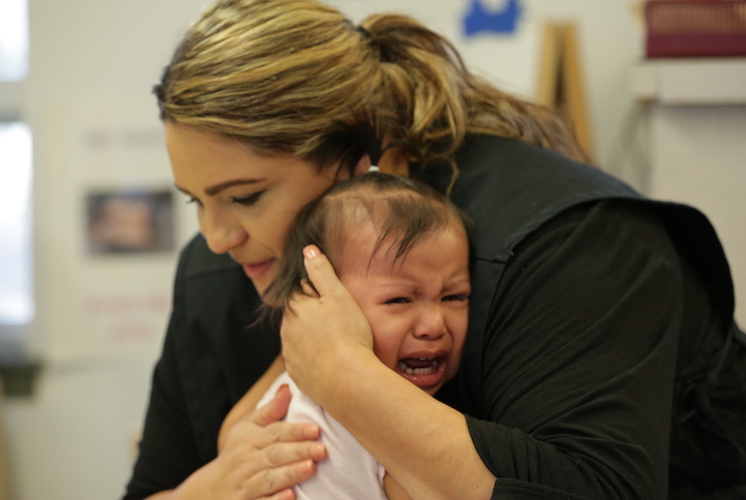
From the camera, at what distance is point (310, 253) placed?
1.13 meters

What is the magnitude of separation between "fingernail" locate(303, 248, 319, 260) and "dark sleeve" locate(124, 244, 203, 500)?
434 millimetres

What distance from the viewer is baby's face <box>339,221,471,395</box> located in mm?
1087

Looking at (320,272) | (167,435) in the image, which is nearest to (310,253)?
(320,272)

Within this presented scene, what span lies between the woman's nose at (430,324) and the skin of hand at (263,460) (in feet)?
0.66

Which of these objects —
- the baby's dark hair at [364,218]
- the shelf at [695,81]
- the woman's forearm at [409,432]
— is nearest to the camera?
the woman's forearm at [409,432]

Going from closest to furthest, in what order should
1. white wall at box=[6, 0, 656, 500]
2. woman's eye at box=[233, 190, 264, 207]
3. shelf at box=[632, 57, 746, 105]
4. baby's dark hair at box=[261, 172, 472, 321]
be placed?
baby's dark hair at box=[261, 172, 472, 321] → woman's eye at box=[233, 190, 264, 207] → shelf at box=[632, 57, 746, 105] → white wall at box=[6, 0, 656, 500]

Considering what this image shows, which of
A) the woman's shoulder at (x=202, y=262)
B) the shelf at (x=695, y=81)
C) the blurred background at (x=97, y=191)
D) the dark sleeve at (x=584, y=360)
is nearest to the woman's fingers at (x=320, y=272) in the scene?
the dark sleeve at (x=584, y=360)

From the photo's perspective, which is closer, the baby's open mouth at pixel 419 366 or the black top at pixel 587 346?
the black top at pixel 587 346

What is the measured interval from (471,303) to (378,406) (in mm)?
256

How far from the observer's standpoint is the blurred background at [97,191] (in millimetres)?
2352

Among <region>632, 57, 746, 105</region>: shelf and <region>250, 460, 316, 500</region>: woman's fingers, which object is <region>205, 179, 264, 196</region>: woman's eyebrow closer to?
<region>250, 460, 316, 500</region>: woman's fingers

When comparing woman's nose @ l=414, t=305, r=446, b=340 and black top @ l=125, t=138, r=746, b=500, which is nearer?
black top @ l=125, t=138, r=746, b=500

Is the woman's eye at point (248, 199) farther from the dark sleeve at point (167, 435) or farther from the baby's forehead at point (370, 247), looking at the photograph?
the dark sleeve at point (167, 435)

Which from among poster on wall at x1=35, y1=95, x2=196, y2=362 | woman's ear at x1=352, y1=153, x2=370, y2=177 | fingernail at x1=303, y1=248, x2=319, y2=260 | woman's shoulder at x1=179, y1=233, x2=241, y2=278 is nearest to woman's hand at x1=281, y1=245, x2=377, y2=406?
fingernail at x1=303, y1=248, x2=319, y2=260
